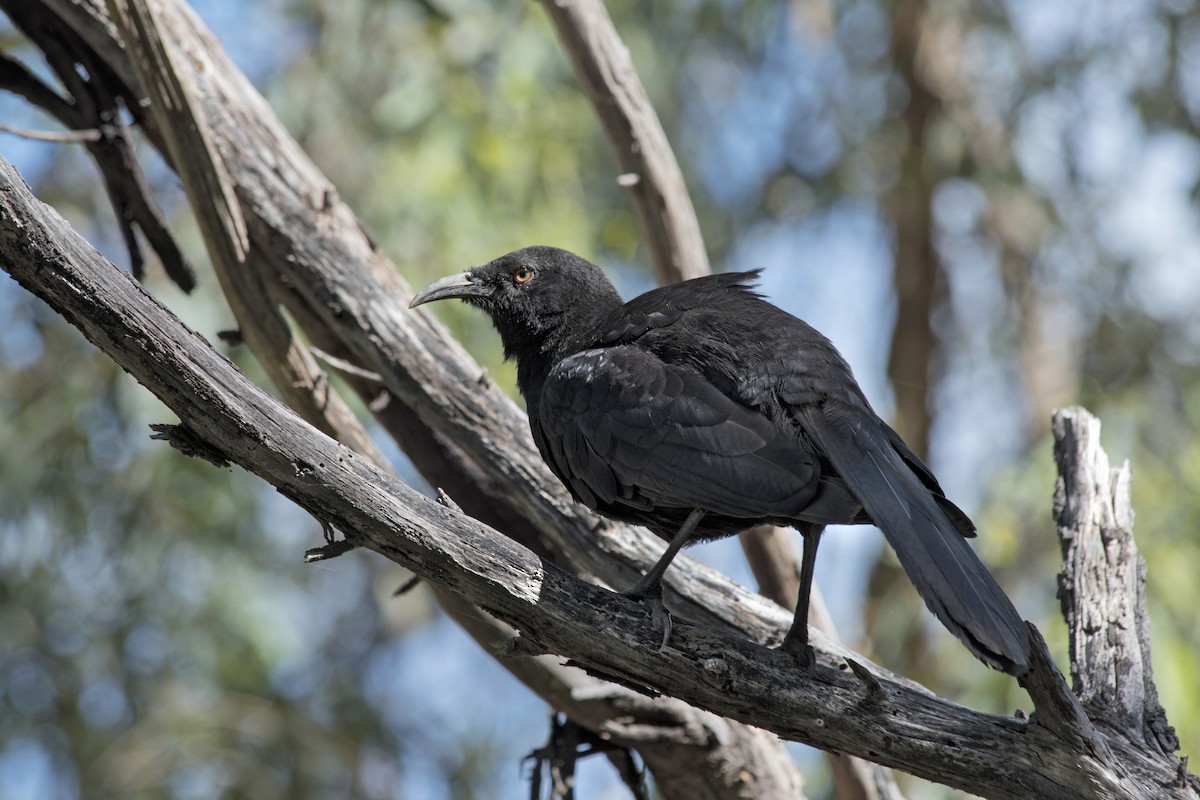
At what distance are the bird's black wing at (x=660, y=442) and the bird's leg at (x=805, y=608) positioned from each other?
40 cm

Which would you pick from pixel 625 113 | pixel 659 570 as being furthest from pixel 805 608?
pixel 625 113

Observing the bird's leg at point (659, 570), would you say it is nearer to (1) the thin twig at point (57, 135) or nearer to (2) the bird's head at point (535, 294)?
(2) the bird's head at point (535, 294)

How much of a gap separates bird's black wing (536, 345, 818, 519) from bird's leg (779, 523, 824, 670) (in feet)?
1.31

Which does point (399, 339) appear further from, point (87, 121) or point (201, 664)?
point (201, 664)

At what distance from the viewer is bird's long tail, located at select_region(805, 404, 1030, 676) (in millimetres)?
2742

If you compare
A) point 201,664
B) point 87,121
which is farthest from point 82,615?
point 87,121

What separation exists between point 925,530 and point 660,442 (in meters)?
0.89

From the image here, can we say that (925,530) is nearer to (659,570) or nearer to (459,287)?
(659,570)

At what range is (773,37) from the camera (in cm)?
1038

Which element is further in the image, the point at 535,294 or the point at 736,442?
the point at 535,294

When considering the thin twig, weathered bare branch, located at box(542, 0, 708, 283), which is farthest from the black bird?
the thin twig

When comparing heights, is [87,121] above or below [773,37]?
below

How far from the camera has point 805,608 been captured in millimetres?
3652

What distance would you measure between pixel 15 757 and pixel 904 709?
24.0 ft
